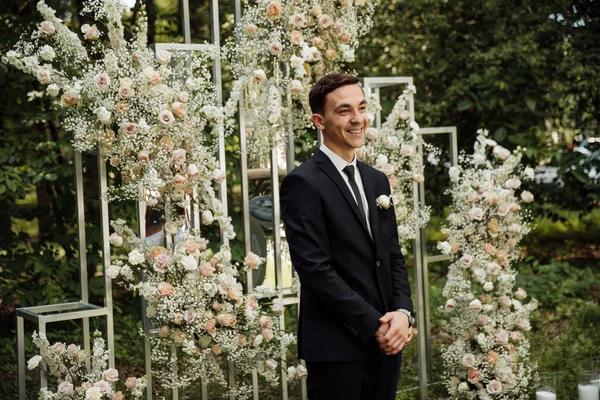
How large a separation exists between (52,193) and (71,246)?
37 cm

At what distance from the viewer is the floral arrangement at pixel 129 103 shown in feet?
10.7

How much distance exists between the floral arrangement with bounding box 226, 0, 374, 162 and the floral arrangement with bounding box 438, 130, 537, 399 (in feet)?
3.12

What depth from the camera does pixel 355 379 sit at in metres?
2.64

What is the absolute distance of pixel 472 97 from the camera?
6.84 meters

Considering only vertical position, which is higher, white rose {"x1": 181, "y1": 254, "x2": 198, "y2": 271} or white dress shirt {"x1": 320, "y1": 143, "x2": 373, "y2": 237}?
white dress shirt {"x1": 320, "y1": 143, "x2": 373, "y2": 237}

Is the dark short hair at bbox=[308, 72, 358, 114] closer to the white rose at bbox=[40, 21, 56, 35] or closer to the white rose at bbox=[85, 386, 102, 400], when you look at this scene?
the white rose at bbox=[40, 21, 56, 35]

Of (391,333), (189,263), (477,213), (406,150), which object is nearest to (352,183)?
(391,333)

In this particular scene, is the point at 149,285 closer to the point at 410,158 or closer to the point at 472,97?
the point at 410,158

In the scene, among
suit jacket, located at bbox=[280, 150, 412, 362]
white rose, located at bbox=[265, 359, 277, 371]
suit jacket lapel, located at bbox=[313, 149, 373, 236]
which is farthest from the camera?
white rose, located at bbox=[265, 359, 277, 371]

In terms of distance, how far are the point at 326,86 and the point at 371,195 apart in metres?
0.38

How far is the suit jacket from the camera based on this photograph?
101 inches

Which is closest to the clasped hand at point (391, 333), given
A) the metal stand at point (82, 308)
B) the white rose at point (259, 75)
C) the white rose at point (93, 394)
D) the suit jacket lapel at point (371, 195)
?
the suit jacket lapel at point (371, 195)

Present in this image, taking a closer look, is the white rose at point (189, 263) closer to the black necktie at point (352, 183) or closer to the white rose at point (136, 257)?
the white rose at point (136, 257)

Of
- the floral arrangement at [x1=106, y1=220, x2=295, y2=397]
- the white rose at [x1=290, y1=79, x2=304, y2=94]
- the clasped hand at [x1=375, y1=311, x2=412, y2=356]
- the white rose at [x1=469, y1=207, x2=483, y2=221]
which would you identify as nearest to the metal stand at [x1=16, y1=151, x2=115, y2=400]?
the floral arrangement at [x1=106, y1=220, x2=295, y2=397]
